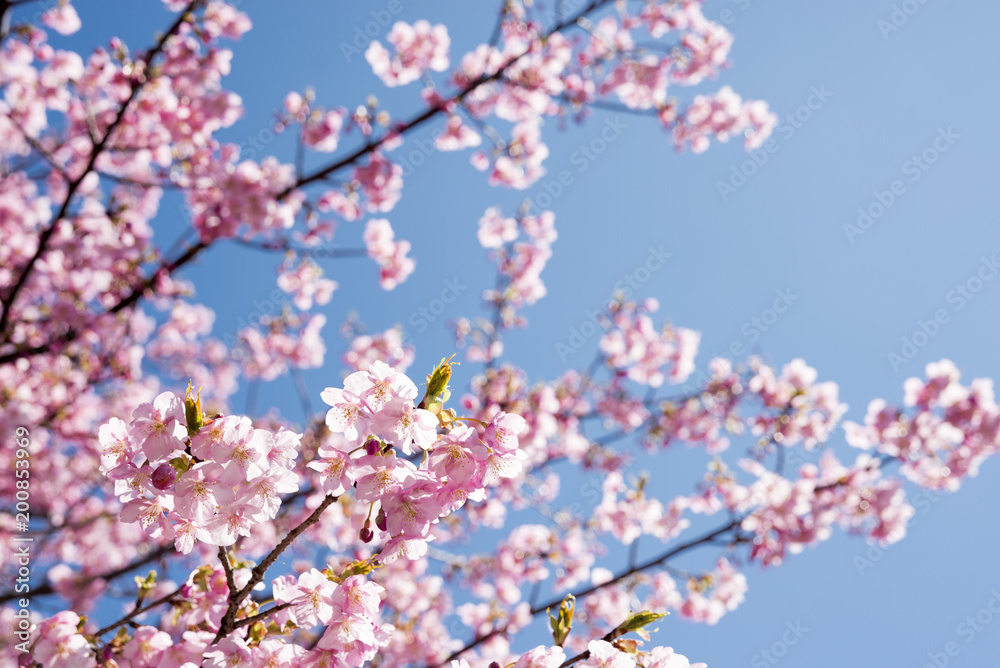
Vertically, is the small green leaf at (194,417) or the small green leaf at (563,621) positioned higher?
the small green leaf at (194,417)

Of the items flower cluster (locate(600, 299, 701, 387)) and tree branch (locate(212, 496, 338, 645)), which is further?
flower cluster (locate(600, 299, 701, 387))

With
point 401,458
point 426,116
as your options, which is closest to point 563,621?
point 401,458

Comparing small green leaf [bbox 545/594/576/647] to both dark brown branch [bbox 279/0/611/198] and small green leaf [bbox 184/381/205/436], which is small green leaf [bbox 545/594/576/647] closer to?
small green leaf [bbox 184/381/205/436]

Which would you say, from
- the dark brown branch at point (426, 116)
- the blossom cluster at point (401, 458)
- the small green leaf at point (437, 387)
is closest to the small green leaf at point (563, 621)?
the blossom cluster at point (401, 458)

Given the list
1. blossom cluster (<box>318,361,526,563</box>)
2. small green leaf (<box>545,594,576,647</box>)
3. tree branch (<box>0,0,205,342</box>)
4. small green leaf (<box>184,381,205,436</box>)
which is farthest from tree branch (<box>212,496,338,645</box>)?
tree branch (<box>0,0,205,342</box>)

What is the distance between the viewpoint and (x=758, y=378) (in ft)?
23.1

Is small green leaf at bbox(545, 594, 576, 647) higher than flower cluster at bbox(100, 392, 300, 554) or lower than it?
lower

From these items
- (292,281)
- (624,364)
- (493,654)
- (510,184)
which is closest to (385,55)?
(510,184)

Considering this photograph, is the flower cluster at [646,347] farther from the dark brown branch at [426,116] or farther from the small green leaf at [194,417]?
the small green leaf at [194,417]

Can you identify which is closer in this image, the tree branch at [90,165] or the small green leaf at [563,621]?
the small green leaf at [563,621]

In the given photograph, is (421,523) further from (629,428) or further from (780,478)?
(629,428)

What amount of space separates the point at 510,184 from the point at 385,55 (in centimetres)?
205

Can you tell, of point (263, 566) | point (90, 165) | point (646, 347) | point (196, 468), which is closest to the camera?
point (196, 468)

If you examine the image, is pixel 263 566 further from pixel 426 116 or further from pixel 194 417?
pixel 426 116
